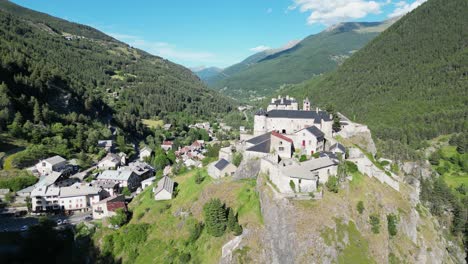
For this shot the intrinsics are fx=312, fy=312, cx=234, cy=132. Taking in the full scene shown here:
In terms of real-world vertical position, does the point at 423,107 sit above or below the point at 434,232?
above

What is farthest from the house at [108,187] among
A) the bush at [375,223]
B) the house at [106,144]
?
the bush at [375,223]

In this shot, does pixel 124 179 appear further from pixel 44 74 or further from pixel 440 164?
pixel 440 164

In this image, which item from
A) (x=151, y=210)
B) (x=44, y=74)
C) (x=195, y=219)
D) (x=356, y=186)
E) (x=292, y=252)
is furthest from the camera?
(x=44, y=74)

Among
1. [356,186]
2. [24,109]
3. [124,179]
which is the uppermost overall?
[24,109]

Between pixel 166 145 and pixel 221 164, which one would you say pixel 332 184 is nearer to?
pixel 221 164

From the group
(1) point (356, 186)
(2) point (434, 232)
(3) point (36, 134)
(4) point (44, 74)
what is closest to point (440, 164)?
(2) point (434, 232)

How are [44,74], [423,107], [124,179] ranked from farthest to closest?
1. [423,107]
2. [44,74]
3. [124,179]

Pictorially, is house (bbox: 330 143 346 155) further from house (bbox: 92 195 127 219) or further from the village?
house (bbox: 92 195 127 219)

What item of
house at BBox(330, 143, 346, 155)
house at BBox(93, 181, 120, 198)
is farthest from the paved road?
house at BBox(330, 143, 346, 155)

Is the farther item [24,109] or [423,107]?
[423,107]
